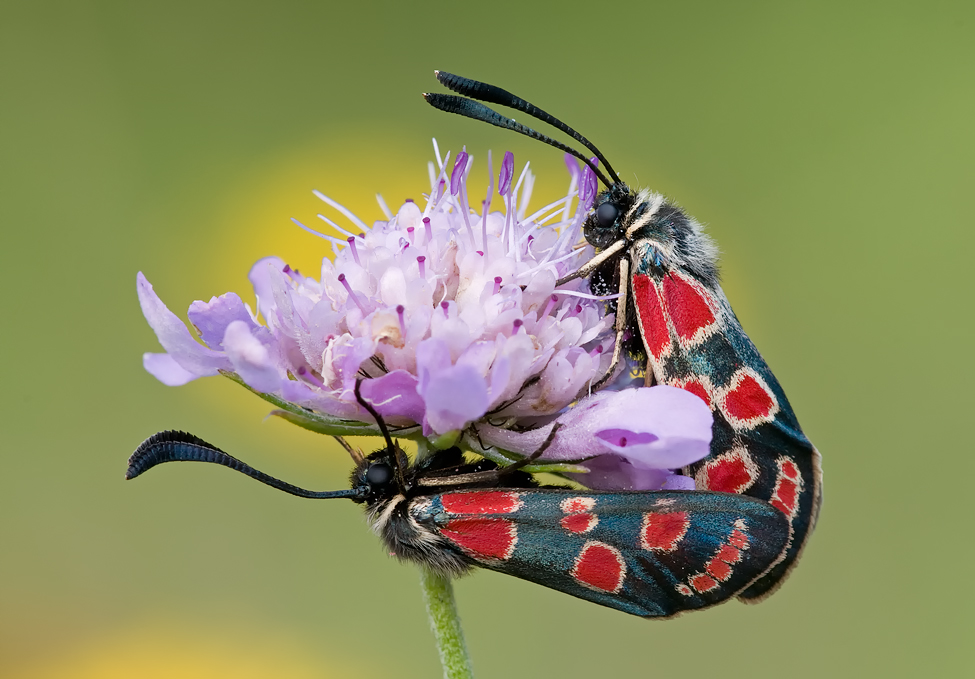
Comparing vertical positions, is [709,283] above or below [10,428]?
above

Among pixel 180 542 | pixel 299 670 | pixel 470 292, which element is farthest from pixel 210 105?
pixel 470 292

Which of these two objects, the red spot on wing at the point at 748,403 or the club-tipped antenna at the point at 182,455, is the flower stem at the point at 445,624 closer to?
the club-tipped antenna at the point at 182,455

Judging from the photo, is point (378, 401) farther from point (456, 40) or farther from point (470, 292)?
point (456, 40)

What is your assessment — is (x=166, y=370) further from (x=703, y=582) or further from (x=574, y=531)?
(x=703, y=582)

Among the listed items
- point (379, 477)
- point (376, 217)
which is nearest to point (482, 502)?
point (379, 477)

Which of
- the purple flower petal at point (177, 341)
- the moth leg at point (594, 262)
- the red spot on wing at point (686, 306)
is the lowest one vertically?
the purple flower petal at point (177, 341)

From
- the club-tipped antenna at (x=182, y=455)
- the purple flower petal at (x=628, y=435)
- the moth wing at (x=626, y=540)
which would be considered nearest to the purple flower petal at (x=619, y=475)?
the purple flower petal at (x=628, y=435)

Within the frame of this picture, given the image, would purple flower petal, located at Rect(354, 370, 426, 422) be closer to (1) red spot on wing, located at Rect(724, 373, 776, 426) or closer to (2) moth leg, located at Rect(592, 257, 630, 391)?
(2) moth leg, located at Rect(592, 257, 630, 391)
